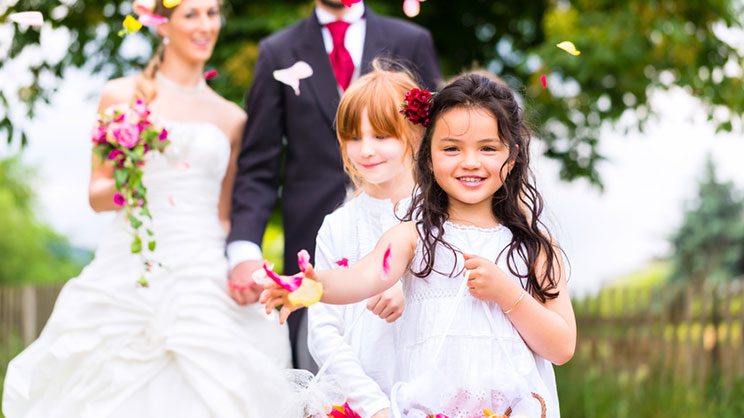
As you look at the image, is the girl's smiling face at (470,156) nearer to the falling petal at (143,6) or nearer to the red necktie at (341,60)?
the red necktie at (341,60)

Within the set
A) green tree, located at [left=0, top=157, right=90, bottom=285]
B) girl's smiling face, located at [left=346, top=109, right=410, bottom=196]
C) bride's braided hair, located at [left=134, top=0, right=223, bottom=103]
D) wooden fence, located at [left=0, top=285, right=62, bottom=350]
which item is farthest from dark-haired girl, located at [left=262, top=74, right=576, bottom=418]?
green tree, located at [left=0, top=157, right=90, bottom=285]

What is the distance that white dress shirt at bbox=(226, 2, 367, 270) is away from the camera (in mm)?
3740

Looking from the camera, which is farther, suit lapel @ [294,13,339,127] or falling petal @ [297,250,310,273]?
suit lapel @ [294,13,339,127]

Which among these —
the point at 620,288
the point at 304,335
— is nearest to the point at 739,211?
the point at 620,288

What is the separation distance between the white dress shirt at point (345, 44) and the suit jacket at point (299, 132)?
0.10ft

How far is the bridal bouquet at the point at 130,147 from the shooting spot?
3574mm

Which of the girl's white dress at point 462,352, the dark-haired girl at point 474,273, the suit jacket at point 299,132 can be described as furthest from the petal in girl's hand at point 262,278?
the suit jacket at point 299,132

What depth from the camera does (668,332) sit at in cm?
863

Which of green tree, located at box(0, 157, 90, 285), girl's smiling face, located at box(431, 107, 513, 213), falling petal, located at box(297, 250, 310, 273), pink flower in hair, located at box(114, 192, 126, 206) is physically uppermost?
girl's smiling face, located at box(431, 107, 513, 213)

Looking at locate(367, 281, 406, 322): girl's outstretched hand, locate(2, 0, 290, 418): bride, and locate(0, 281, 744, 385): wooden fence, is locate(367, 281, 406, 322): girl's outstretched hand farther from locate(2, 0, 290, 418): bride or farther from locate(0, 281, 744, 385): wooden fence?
locate(0, 281, 744, 385): wooden fence

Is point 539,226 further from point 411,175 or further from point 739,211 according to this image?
point 739,211

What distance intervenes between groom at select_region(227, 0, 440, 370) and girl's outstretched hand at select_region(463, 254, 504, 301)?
143cm

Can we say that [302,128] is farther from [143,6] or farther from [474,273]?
[474,273]

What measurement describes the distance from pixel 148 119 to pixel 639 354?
6501 mm
